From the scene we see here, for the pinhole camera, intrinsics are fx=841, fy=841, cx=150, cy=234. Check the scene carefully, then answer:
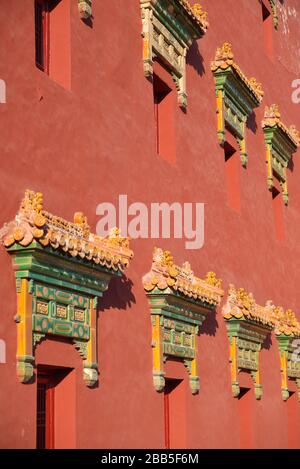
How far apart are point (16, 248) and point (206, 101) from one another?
20.2 feet

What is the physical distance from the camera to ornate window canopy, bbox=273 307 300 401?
47.5 ft

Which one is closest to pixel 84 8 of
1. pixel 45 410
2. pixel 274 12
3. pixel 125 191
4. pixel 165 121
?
pixel 125 191

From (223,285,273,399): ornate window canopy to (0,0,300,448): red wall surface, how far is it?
0.17 meters

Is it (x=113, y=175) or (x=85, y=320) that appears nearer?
(x=85, y=320)

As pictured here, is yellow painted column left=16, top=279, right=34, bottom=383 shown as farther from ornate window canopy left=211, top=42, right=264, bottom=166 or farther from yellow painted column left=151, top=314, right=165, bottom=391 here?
ornate window canopy left=211, top=42, right=264, bottom=166

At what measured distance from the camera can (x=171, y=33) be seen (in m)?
10.9

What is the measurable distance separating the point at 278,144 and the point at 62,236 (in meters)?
9.59

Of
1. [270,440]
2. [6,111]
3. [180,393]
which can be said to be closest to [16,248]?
[6,111]

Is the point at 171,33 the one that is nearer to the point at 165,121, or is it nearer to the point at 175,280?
the point at 165,121

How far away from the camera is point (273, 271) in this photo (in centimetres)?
1515

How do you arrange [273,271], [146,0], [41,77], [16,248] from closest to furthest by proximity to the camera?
[16,248] < [41,77] < [146,0] < [273,271]

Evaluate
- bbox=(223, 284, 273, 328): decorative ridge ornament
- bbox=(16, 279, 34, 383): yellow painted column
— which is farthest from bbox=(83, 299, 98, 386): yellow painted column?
bbox=(223, 284, 273, 328): decorative ridge ornament
